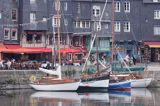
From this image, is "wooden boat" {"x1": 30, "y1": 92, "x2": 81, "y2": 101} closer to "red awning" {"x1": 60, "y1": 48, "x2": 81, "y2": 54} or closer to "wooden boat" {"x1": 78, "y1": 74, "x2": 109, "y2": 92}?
"wooden boat" {"x1": 78, "y1": 74, "x2": 109, "y2": 92}

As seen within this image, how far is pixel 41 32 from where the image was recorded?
98.4 metres

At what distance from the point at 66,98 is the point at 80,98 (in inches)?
58.0

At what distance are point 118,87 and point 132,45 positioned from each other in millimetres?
28216

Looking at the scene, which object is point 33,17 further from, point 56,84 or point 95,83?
point 95,83

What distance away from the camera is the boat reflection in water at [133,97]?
61.0 metres

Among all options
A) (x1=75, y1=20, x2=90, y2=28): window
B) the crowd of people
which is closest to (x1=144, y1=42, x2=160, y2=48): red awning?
(x1=75, y1=20, x2=90, y2=28): window

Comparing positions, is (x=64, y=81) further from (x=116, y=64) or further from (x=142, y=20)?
(x=142, y=20)

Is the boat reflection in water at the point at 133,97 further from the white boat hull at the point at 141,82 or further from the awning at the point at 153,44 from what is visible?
the awning at the point at 153,44

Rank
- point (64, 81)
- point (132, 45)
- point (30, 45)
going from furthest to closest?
point (132, 45)
point (30, 45)
point (64, 81)

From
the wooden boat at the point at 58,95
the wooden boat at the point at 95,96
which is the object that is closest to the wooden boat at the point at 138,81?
the wooden boat at the point at 95,96

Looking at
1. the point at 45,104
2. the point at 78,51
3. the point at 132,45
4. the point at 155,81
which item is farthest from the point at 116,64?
the point at 45,104

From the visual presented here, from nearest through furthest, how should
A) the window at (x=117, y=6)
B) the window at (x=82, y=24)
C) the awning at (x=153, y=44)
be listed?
the window at (x=82, y=24), the awning at (x=153, y=44), the window at (x=117, y=6)

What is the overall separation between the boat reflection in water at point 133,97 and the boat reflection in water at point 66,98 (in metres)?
1.09

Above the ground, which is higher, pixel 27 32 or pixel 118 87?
pixel 27 32
